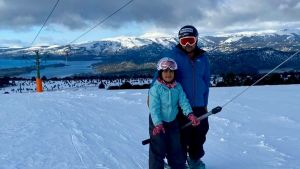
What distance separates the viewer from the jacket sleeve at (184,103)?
4625mm

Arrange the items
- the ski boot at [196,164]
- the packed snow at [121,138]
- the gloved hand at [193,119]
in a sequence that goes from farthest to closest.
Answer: the packed snow at [121,138], the ski boot at [196,164], the gloved hand at [193,119]

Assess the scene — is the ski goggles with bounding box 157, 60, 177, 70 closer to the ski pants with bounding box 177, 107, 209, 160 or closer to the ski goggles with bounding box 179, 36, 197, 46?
the ski goggles with bounding box 179, 36, 197, 46

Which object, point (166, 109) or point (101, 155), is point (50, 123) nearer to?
point (101, 155)

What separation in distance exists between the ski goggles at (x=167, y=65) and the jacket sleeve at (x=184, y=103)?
0.24m

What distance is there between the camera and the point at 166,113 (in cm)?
473

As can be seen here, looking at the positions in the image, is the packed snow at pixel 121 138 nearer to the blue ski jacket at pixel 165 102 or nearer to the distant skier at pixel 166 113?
the distant skier at pixel 166 113

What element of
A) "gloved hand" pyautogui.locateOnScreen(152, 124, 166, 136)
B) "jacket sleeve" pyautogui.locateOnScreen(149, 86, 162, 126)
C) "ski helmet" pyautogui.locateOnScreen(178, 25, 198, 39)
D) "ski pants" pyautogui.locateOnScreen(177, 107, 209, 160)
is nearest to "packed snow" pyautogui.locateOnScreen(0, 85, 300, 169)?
"ski pants" pyautogui.locateOnScreen(177, 107, 209, 160)

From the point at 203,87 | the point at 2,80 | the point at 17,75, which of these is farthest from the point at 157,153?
the point at 17,75

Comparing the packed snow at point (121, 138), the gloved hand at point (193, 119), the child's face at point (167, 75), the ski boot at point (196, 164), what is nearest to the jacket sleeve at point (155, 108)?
the child's face at point (167, 75)

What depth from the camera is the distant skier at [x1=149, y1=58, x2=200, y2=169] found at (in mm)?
4652

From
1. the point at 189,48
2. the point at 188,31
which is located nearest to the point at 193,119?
the point at 189,48

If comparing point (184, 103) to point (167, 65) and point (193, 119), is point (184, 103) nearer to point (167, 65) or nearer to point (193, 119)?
point (193, 119)

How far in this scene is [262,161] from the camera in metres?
5.93

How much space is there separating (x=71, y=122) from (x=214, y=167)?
543 centimetres
